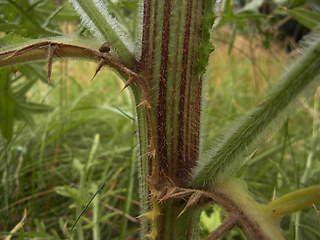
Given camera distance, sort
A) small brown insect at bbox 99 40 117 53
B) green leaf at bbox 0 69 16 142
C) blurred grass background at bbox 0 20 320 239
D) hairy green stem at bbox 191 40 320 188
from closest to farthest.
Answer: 1. hairy green stem at bbox 191 40 320 188
2. small brown insect at bbox 99 40 117 53
3. blurred grass background at bbox 0 20 320 239
4. green leaf at bbox 0 69 16 142

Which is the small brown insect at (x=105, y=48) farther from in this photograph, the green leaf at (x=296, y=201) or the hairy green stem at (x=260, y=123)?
the green leaf at (x=296, y=201)

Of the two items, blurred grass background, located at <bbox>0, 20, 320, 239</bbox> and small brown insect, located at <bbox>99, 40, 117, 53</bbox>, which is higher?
small brown insect, located at <bbox>99, 40, 117, 53</bbox>

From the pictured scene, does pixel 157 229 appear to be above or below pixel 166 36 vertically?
below

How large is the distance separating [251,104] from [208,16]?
8.05 ft

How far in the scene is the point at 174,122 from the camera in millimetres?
688

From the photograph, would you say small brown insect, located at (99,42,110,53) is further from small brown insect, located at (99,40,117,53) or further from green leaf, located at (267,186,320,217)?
green leaf, located at (267,186,320,217)

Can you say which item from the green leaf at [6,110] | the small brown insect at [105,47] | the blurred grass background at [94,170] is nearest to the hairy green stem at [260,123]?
the blurred grass background at [94,170]

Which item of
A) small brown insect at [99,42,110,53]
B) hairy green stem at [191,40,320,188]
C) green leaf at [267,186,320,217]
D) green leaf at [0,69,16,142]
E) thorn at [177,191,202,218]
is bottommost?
green leaf at [267,186,320,217]

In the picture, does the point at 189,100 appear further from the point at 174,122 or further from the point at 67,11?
the point at 67,11

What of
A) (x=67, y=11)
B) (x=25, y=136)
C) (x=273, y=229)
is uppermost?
(x=67, y=11)

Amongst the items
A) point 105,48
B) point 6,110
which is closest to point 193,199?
point 105,48

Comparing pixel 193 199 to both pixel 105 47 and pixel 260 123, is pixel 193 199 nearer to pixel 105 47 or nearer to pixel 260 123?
Result: pixel 260 123

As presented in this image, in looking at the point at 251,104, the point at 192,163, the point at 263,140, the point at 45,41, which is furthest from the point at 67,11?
the point at 251,104

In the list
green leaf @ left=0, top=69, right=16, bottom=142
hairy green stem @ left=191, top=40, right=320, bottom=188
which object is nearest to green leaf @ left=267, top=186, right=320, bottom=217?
hairy green stem @ left=191, top=40, right=320, bottom=188
